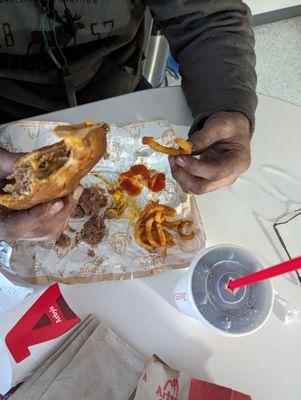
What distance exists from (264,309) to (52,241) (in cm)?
43

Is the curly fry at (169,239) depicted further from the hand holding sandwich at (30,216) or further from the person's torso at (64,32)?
the person's torso at (64,32)

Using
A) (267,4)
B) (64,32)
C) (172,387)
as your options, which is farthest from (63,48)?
(267,4)

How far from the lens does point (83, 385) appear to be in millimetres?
716

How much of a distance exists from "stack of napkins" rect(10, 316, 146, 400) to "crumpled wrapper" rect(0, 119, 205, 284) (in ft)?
0.37

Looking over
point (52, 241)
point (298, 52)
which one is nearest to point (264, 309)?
point (52, 241)

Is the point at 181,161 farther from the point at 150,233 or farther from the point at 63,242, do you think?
the point at 63,242

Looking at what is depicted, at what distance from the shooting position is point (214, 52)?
909mm

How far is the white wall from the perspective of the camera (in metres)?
2.06

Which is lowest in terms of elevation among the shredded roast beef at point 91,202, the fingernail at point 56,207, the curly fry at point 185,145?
the shredded roast beef at point 91,202

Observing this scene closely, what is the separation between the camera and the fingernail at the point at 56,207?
24.2 inches

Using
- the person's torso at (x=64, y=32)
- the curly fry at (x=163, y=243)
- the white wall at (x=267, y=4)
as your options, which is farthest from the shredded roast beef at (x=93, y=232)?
the white wall at (x=267, y=4)

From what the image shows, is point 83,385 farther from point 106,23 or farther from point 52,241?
point 106,23

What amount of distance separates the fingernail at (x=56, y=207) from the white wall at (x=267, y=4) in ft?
6.01

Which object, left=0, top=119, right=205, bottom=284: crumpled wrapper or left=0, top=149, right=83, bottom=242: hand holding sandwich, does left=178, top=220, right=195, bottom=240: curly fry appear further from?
left=0, top=149, right=83, bottom=242: hand holding sandwich
